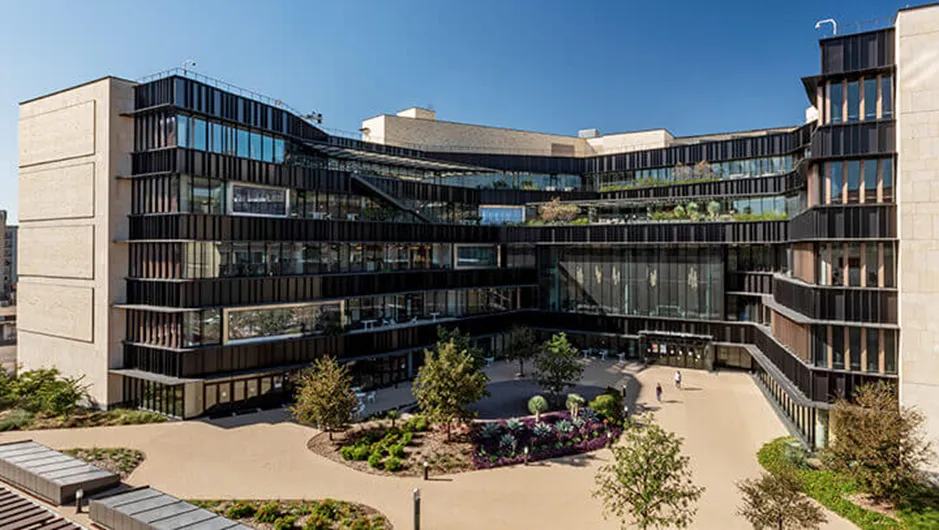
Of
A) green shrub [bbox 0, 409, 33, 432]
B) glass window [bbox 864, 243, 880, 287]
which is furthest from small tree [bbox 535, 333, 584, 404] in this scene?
green shrub [bbox 0, 409, 33, 432]

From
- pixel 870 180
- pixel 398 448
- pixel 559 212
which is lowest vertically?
pixel 398 448

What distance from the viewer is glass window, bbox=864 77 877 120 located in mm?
25328

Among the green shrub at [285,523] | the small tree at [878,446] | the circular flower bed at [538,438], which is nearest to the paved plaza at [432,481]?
the circular flower bed at [538,438]

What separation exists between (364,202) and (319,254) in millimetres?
7020

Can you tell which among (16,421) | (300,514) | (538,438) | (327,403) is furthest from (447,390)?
(16,421)

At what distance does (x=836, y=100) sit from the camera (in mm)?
26047

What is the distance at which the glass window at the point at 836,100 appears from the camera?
25.9 m

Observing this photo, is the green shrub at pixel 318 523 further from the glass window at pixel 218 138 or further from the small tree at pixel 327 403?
the glass window at pixel 218 138

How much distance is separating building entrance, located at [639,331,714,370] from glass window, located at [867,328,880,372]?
67.7 feet

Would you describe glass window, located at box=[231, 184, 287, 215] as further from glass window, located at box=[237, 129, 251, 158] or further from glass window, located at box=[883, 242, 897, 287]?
glass window, located at box=[883, 242, 897, 287]

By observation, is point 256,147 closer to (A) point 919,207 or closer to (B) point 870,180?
(B) point 870,180

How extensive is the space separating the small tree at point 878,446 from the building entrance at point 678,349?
74.5 feet

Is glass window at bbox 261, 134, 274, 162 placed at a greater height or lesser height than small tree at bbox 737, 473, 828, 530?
greater

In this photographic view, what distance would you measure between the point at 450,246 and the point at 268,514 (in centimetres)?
3100
